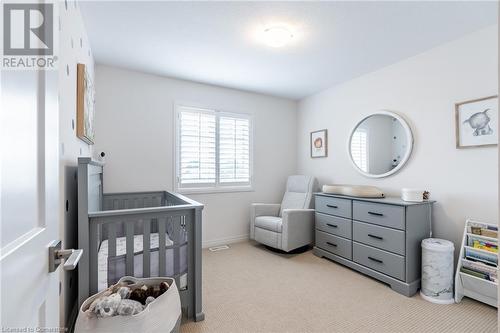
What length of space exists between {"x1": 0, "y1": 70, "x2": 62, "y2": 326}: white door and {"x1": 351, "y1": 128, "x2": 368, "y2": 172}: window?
3.29 m

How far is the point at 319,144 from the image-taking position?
13.0ft

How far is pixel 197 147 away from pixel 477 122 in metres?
3.15

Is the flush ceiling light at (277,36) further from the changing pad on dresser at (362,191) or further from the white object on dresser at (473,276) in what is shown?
the white object on dresser at (473,276)

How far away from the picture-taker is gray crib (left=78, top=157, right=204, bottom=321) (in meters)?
1.58

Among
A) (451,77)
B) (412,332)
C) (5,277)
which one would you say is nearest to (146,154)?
(5,277)

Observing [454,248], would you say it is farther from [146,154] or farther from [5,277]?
[146,154]

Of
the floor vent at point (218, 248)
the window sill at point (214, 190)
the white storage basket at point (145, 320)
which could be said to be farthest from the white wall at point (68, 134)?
the floor vent at point (218, 248)

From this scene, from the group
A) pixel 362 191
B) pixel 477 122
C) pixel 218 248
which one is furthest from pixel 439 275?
pixel 218 248

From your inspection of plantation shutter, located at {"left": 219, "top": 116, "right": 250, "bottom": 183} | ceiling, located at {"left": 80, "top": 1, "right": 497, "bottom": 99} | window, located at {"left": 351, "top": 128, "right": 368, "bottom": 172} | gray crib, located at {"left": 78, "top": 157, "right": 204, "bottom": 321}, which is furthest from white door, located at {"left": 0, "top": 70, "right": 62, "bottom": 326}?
window, located at {"left": 351, "top": 128, "right": 368, "bottom": 172}

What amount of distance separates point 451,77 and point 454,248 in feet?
5.49

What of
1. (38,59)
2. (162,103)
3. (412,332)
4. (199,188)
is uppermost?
(162,103)

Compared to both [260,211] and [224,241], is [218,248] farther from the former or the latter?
[260,211]

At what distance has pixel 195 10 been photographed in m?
1.96

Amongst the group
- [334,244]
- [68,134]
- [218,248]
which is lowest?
[218,248]
